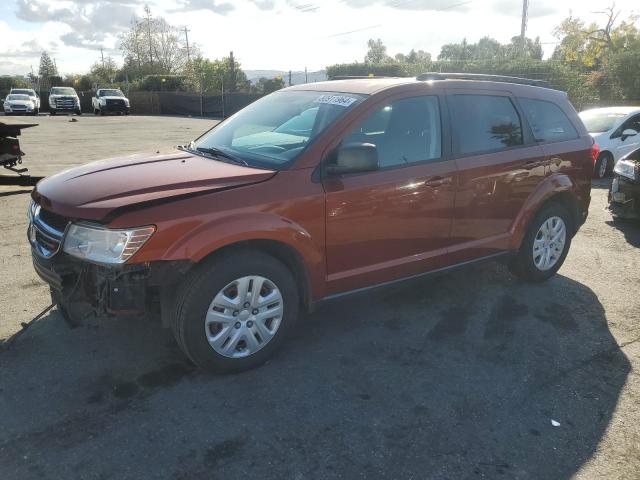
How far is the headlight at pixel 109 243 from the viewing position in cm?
290

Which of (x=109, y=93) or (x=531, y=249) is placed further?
(x=109, y=93)

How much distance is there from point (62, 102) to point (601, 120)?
1376 inches

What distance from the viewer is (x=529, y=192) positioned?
4730 mm

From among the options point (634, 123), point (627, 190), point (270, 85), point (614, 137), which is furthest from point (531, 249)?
point (270, 85)

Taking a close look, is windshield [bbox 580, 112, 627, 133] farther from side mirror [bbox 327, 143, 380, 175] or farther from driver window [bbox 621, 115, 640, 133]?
side mirror [bbox 327, 143, 380, 175]

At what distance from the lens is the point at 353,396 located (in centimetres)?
319

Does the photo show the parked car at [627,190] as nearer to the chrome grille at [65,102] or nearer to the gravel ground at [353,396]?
the gravel ground at [353,396]

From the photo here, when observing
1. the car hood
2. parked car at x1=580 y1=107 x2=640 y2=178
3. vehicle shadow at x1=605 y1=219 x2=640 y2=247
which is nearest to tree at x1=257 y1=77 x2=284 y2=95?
parked car at x1=580 y1=107 x2=640 y2=178

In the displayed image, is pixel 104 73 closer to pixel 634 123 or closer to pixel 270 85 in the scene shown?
pixel 270 85

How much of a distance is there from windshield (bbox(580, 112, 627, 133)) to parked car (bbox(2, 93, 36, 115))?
33.9 metres

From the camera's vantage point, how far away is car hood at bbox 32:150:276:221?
3035mm

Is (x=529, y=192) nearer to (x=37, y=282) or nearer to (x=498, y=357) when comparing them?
(x=498, y=357)

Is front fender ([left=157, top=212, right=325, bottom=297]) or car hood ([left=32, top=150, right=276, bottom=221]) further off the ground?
car hood ([left=32, top=150, right=276, bottom=221])

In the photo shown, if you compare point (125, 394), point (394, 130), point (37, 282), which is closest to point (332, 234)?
point (394, 130)
